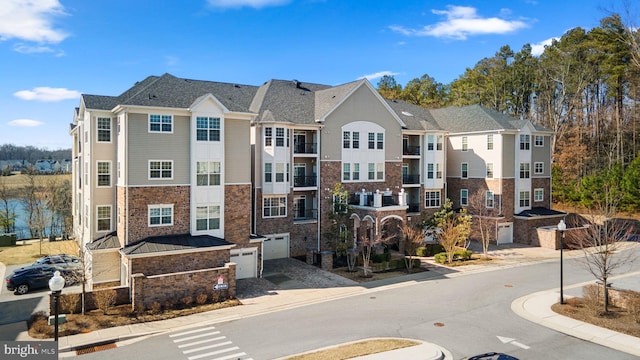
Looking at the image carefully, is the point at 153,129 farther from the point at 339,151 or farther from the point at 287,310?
the point at 339,151

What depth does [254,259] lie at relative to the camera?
24.9 meters

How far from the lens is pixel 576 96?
50781 mm

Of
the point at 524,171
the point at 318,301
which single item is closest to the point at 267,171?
the point at 318,301

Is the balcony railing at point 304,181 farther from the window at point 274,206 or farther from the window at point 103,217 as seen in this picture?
the window at point 103,217

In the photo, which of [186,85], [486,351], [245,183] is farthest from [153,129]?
[486,351]

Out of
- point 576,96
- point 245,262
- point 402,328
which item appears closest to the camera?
point 402,328

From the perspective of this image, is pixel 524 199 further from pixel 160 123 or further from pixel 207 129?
pixel 160 123

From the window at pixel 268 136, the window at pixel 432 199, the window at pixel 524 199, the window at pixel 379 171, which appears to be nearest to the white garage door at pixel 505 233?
the window at pixel 524 199

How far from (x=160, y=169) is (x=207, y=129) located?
3.32 metres

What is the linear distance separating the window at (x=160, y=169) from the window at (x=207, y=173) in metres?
1.46

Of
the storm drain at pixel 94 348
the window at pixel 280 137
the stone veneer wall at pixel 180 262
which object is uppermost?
the window at pixel 280 137

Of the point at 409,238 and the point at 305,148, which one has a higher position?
the point at 305,148

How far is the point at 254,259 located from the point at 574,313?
54.2ft

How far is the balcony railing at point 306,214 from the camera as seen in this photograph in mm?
31047
